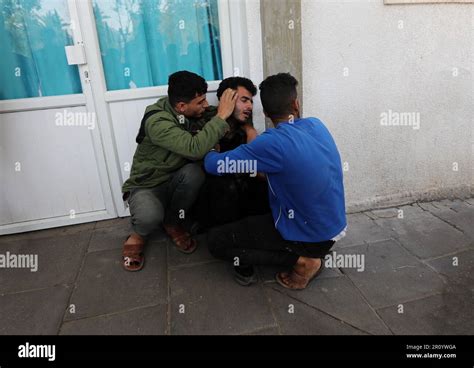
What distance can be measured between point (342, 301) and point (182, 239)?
1311mm

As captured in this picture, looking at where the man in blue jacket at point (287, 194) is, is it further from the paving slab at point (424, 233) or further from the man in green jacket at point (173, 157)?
the paving slab at point (424, 233)

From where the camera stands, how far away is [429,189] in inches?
143

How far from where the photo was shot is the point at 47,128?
2.99 meters

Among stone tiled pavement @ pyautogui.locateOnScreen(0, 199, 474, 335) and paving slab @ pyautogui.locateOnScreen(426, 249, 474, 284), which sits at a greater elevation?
stone tiled pavement @ pyautogui.locateOnScreen(0, 199, 474, 335)

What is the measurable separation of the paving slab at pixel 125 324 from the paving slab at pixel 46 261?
0.51 metres

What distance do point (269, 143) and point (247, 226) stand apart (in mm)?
655

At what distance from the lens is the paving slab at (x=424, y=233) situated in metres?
2.80

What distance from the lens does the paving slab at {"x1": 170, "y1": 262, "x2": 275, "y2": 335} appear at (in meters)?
2.07

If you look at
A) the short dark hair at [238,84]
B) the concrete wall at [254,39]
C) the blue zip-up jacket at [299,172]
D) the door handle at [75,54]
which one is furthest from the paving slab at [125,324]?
the door handle at [75,54]

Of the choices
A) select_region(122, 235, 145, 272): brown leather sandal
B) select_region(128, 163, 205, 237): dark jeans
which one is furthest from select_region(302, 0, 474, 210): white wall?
select_region(122, 235, 145, 272): brown leather sandal

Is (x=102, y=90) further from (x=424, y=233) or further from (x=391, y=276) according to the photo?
(x=424, y=233)

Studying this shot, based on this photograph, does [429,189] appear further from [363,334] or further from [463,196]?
[363,334]

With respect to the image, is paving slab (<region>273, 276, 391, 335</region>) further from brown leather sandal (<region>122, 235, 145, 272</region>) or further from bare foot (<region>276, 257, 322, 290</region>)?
brown leather sandal (<region>122, 235, 145, 272</region>)
